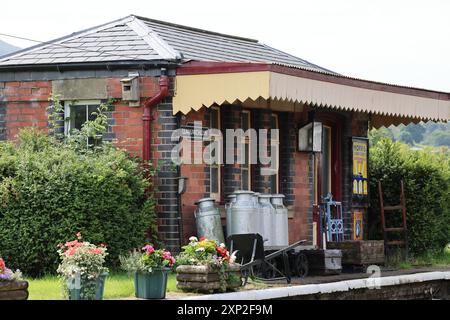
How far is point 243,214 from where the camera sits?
1769 cm

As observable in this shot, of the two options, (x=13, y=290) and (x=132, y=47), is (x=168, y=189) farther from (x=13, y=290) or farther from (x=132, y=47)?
(x=13, y=290)

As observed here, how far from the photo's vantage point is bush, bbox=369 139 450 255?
22.9m

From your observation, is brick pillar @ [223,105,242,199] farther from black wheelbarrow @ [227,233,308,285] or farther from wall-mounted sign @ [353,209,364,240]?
wall-mounted sign @ [353,209,364,240]

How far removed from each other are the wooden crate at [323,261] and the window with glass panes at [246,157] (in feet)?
7.07

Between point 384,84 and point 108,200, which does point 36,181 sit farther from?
point 384,84

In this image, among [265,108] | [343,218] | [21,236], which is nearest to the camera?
[21,236]

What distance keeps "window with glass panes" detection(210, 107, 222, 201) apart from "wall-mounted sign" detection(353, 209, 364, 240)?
467 centimetres

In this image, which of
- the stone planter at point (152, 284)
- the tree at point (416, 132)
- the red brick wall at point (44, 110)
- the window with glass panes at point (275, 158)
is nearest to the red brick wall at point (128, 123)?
the red brick wall at point (44, 110)

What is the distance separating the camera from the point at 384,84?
19.9m

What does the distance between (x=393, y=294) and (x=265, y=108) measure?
4.41 m

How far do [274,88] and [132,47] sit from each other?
304cm

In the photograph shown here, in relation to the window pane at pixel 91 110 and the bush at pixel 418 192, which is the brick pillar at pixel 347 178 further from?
the window pane at pixel 91 110

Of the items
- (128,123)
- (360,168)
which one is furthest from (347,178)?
(128,123)
